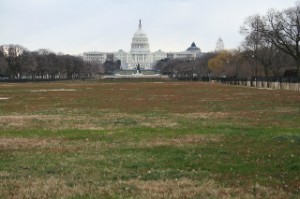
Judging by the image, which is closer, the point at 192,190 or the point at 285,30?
the point at 192,190

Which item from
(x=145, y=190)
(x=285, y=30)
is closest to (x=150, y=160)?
(x=145, y=190)

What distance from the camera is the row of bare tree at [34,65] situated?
143375 mm

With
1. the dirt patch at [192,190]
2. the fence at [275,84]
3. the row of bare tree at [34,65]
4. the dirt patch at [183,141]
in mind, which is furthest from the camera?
the row of bare tree at [34,65]

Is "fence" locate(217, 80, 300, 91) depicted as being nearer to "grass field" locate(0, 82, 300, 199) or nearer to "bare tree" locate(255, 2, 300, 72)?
"bare tree" locate(255, 2, 300, 72)

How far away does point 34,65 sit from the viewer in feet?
483

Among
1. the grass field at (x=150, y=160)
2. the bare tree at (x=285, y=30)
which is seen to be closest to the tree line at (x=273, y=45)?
the bare tree at (x=285, y=30)

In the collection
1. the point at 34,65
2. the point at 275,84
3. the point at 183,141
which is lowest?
the point at 275,84

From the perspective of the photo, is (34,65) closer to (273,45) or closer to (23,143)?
(273,45)

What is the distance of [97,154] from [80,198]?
4.47m

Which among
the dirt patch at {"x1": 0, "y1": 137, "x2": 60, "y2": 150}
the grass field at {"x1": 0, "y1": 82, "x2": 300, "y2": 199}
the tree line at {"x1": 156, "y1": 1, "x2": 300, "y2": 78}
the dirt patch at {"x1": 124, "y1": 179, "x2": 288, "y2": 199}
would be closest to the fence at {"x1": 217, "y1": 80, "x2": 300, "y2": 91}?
the tree line at {"x1": 156, "y1": 1, "x2": 300, "y2": 78}

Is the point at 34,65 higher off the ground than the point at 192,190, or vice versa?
the point at 34,65

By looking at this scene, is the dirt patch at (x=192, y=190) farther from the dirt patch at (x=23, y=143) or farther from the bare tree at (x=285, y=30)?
the bare tree at (x=285, y=30)

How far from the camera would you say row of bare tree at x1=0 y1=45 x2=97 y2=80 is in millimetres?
143375

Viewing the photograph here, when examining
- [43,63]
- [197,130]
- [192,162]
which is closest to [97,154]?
[192,162]
